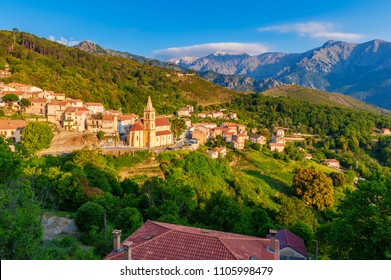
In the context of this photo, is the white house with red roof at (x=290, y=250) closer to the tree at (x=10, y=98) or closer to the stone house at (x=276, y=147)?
the tree at (x=10, y=98)

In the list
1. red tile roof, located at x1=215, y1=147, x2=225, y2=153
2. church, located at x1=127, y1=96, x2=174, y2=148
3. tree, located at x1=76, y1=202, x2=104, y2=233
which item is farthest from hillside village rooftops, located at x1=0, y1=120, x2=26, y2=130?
red tile roof, located at x1=215, y1=147, x2=225, y2=153

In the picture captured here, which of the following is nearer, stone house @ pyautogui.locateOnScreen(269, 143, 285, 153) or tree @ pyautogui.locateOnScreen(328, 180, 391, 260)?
tree @ pyautogui.locateOnScreen(328, 180, 391, 260)

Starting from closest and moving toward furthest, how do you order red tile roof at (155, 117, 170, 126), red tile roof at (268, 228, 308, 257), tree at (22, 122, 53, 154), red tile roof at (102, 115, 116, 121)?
red tile roof at (268, 228, 308, 257) < tree at (22, 122, 53, 154) < red tile roof at (102, 115, 116, 121) < red tile roof at (155, 117, 170, 126)

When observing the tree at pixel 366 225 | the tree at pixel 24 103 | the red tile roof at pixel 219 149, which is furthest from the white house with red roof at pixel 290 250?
the tree at pixel 24 103

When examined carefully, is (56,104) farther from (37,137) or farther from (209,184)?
(209,184)

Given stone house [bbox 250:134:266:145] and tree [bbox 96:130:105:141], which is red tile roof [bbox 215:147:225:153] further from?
tree [bbox 96:130:105:141]

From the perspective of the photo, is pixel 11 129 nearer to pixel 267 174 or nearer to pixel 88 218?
pixel 88 218
